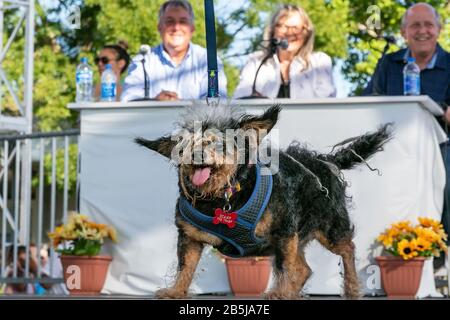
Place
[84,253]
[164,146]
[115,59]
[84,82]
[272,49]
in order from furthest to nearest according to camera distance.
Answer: [115,59]
[84,82]
[272,49]
[84,253]
[164,146]

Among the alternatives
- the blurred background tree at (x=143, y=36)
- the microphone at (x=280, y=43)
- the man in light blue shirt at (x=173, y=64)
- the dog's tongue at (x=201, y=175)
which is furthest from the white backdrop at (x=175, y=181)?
the blurred background tree at (x=143, y=36)

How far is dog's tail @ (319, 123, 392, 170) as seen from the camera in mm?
4758

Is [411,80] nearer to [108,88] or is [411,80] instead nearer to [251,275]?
[251,275]

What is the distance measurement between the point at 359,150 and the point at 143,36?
611 inches

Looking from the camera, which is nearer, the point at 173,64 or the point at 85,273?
the point at 85,273

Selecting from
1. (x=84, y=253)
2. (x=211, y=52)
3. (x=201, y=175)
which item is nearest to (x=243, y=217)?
(x=201, y=175)

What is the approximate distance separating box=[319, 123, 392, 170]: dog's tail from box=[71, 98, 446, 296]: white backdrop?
5.50ft

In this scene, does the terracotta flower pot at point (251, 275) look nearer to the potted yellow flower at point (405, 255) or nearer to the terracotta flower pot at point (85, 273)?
the potted yellow flower at point (405, 255)

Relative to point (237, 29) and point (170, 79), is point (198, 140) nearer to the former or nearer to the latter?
point (170, 79)

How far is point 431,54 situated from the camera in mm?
7891

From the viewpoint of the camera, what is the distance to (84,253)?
23.6 ft

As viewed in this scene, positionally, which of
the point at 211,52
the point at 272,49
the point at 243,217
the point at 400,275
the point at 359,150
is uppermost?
the point at 272,49

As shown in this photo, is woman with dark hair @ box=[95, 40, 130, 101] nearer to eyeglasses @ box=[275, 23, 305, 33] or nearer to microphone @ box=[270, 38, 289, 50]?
eyeglasses @ box=[275, 23, 305, 33]
